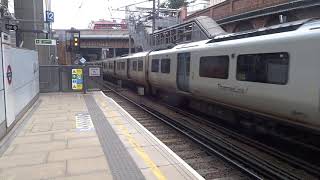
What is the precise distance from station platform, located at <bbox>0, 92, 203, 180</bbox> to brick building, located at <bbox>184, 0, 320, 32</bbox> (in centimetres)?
884

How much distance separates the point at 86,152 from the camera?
24.7ft

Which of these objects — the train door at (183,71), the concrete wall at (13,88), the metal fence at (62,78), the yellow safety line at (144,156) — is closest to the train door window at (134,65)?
the metal fence at (62,78)

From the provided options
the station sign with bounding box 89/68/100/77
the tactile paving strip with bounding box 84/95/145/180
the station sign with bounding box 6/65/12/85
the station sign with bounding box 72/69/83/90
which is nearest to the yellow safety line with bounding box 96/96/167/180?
the tactile paving strip with bounding box 84/95/145/180

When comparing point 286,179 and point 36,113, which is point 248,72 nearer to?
point 286,179

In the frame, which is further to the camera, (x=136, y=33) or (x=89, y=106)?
(x=136, y=33)

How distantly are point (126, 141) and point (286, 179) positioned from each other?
11.7ft

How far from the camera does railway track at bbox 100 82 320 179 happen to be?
22.9 ft

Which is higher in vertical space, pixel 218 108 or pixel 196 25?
pixel 196 25

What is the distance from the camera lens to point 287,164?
24.5 feet

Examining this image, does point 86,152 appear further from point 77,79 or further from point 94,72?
point 94,72

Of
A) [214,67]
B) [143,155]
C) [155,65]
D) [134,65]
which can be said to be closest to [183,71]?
[214,67]

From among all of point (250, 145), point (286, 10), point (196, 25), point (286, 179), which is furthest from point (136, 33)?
point (286, 179)

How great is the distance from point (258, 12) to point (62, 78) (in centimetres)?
1148

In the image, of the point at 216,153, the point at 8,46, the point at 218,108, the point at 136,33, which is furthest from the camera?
the point at 136,33
